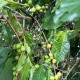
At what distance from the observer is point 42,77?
0.86 meters

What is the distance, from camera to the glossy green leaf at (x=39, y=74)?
0.86 metres

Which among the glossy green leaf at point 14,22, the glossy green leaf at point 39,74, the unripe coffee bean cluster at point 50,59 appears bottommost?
the glossy green leaf at point 39,74

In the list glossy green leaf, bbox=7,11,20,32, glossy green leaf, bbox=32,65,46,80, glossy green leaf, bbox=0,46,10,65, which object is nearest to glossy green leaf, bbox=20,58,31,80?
glossy green leaf, bbox=32,65,46,80

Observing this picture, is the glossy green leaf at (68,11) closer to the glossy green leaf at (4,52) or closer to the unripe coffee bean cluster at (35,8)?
the unripe coffee bean cluster at (35,8)

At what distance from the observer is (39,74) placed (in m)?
0.86

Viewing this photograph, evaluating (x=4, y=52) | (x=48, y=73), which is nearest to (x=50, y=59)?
(x=48, y=73)

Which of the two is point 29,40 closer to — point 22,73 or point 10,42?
point 22,73

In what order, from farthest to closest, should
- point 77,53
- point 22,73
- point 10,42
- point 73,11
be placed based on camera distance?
point 77,53, point 10,42, point 22,73, point 73,11

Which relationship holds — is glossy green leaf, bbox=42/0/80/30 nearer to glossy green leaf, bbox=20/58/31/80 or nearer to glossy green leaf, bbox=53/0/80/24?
glossy green leaf, bbox=53/0/80/24

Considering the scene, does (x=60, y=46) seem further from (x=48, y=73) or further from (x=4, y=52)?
(x=4, y=52)

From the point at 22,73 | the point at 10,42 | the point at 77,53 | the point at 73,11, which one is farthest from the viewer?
the point at 77,53

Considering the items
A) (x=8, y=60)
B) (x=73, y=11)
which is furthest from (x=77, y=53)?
(x=73, y=11)

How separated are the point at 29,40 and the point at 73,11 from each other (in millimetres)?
331

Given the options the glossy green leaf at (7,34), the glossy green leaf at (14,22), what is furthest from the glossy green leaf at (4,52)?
the glossy green leaf at (14,22)
